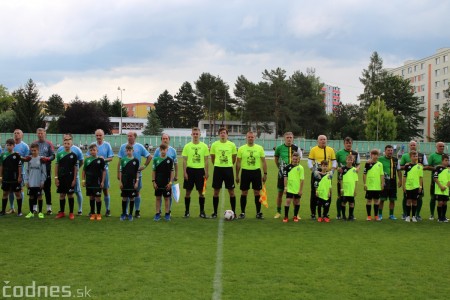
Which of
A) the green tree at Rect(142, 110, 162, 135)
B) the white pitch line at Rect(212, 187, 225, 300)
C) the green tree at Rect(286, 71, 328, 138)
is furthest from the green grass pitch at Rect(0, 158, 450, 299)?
the green tree at Rect(142, 110, 162, 135)

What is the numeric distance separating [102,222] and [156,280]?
414cm

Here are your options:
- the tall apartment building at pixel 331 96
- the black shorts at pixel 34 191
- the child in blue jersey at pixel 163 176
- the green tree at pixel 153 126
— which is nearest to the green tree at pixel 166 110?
the green tree at pixel 153 126

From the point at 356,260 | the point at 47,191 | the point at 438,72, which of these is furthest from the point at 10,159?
the point at 438,72

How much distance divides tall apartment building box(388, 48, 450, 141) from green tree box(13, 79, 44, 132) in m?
66.3

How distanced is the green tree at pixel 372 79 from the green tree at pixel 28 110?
182 feet

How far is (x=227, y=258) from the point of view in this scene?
20.9 feet

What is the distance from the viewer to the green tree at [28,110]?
201ft

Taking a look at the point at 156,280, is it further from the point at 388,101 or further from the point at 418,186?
the point at 388,101

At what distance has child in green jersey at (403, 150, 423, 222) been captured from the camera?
9.84 meters

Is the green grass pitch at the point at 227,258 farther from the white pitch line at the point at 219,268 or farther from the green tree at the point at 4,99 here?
the green tree at the point at 4,99

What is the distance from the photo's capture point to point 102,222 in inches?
356

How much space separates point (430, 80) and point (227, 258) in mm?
92031

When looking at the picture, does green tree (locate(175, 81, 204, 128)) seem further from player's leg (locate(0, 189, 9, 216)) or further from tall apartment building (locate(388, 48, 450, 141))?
player's leg (locate(0, 189, 9, 216))

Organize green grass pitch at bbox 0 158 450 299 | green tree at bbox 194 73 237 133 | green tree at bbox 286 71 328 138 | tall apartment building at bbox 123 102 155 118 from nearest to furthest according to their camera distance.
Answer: green grass pitch at bbox 0 158 450 299, green tree at bbox 286 71 328 138, green tree at bbox 194 73 237 133, tall apartment building at bbox 123 102 155 118
